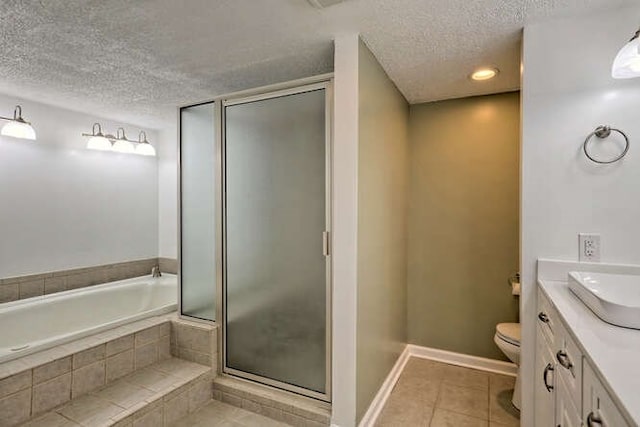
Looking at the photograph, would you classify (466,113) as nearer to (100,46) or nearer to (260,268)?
(260,268)

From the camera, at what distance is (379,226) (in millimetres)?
2221

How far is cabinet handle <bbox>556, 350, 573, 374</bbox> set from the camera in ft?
3.59

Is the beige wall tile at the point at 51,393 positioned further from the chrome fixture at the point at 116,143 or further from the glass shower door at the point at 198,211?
the chrome fixture at the point at 116,143

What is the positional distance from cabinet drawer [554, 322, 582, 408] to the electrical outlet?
56 centimetres

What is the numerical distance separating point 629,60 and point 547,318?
113 cm

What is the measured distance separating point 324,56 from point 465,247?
6.39ft

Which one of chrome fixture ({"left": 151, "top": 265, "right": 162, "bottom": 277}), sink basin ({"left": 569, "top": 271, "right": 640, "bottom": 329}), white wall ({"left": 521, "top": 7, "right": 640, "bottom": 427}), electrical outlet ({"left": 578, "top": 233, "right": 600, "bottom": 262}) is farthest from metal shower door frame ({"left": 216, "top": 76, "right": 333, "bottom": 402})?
chrome fixture ({"left": 151, "top": 265, "right": 162, "bottom": 277})

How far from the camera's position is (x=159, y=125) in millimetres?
3898

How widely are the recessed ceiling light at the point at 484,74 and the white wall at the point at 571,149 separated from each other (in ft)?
1.87

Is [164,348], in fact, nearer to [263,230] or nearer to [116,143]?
[263,230]

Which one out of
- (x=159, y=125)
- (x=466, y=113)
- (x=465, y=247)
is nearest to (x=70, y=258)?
(x=159, y=125)

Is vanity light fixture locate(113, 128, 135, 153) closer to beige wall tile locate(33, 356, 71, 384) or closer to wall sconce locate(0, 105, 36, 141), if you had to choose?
wall sconce locate(0, 105, 36, 141)

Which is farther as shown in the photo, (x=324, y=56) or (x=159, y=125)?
(x=159, y=125)

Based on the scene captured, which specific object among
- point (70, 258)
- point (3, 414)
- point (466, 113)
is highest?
point (466, 113)
